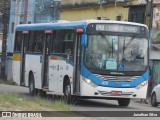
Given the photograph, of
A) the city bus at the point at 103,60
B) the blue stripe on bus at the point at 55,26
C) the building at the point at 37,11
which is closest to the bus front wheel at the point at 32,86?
the blue stripe on bus at the point at 55,26

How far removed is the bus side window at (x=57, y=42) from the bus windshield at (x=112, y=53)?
7.12 ft

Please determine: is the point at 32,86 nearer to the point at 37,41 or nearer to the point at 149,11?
the point at 37,41

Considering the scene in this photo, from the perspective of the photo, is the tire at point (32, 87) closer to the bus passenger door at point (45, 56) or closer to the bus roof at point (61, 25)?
the bus passenger door at point (45, 56)

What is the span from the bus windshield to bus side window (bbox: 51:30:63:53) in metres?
2.17

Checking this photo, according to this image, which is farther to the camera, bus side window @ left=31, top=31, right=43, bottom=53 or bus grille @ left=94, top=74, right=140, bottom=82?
A: bus side window @ left=31, top=31, right=43, bottom=53

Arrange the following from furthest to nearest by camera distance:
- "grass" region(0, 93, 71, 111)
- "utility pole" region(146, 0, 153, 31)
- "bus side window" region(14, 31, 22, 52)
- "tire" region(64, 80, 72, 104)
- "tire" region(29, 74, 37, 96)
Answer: "utility pole" region(146, 0, 153, 31)
"bus side window" region(14, 31, 22, 52)
"tire" region(29, 74, 37, 96)
"tire" region(64, 80, 72, 104)
"grass" region(0, 93, 71, 111)

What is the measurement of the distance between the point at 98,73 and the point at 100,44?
106cm

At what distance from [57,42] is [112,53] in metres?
Result: 3.09

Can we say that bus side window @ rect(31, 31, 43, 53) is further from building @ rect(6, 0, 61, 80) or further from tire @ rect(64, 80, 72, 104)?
building @ rect(6, 0, 61, 80)

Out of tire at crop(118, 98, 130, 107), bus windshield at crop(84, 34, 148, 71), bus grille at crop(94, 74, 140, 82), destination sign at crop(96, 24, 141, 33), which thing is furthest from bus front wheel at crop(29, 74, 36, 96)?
destination sign at crop(96, 24, 141, 33)

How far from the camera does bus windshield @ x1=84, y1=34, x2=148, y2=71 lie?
64.4 feet

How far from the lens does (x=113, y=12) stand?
138 ft

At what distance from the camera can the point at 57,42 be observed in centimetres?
2189

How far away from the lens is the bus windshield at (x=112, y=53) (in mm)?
19625
